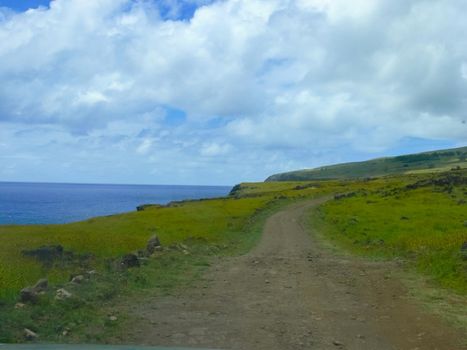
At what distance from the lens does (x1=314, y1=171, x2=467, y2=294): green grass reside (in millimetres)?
20634

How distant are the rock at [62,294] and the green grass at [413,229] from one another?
38.0ft

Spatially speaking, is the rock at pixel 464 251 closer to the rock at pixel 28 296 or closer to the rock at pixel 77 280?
the rock at pixel 77 280

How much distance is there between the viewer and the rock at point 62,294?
13.1 metres


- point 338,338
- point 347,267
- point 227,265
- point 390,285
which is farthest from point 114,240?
point 338,338

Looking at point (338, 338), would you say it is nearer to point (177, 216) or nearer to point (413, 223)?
point (413, 223)

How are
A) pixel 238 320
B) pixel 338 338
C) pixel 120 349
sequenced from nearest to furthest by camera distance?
pixel 120 349 → pixel 338 338 → pixel 238 320

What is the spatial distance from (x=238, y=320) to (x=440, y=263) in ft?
36.3

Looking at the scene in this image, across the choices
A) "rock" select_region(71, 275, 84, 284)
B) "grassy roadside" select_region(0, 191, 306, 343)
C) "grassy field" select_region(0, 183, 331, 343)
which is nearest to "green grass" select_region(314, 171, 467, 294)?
"grassy field" select_region(0, 183, 331, 343)

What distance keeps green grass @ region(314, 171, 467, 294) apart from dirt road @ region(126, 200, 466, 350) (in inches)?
80.0

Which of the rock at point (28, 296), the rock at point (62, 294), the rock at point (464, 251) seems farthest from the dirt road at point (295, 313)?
the rock at point (464, 251)

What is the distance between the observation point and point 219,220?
49.5 metres

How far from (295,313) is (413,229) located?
2542cm

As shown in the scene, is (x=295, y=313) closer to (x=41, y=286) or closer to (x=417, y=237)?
(x=41, y=286)

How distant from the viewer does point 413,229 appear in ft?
120
